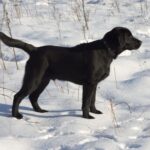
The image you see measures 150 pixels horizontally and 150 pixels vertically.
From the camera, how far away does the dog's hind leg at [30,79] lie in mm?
5875

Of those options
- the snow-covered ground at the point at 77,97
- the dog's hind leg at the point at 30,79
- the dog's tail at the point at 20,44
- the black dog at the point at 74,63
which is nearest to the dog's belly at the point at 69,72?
the black dog at the point at 74,63

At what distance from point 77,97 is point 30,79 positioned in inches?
37.7

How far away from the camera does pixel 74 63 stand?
5992 mm

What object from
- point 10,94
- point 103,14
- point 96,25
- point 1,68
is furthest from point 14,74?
point 103,14

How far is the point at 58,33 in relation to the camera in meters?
9.28

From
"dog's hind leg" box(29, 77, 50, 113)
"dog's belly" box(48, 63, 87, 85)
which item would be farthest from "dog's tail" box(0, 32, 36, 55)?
"dog's hind leg" box(29, 77, 50, 113)

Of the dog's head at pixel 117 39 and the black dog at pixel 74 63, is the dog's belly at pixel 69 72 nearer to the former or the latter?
the black dog at pixel 74 63

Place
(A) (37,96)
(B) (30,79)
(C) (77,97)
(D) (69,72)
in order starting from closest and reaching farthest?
1. (B) (30,79)
2. (D) (69,72)
3. (A) (37,96)
4. (C) (77,97)

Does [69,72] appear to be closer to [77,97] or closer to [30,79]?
[30,79]

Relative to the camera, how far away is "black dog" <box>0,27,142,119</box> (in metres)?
5.89

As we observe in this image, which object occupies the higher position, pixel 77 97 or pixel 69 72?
pixel 69 72

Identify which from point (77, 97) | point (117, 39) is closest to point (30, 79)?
point (77, 97)

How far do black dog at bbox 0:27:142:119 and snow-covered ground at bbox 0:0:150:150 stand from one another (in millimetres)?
303

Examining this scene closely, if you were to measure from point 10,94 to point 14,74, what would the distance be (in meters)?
0.80
